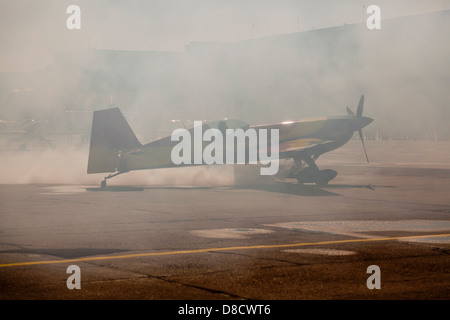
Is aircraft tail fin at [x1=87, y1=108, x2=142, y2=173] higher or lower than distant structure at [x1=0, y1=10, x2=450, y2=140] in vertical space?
lower

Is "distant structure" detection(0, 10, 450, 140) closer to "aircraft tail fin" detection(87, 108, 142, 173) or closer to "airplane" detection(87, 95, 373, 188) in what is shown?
"aircraft tail fin" detection(87, 108, 142, 173)

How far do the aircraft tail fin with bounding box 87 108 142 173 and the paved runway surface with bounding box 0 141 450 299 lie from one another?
1.30 m

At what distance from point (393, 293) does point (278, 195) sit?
12.6 metres

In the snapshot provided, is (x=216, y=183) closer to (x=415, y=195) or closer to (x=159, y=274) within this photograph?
(x=415, y=195)

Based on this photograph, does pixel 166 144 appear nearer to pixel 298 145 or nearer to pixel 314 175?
pixel 298 145

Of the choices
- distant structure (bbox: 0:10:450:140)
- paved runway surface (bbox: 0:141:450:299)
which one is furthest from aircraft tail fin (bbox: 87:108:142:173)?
distant structure (bbox: 0:10:450:140)

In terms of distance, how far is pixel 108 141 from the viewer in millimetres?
21984

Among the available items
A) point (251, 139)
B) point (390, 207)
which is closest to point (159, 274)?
point (390, 207)

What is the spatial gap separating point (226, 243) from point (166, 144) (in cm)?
1186

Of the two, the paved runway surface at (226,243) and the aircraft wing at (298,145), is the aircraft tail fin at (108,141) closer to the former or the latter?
the paved runway surface at (226,243)

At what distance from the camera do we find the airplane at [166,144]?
862 inches

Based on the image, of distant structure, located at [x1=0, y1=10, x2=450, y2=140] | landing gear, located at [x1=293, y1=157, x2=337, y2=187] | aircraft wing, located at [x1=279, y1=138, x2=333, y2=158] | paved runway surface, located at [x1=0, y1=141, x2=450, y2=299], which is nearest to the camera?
paved runway surface, located at [x1=0, y1=141, x2=450, y2=299]

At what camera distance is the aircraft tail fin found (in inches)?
859

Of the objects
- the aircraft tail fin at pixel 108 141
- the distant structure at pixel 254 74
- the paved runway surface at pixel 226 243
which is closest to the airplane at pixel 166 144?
the aircraft tail fin at pixel 108 141
